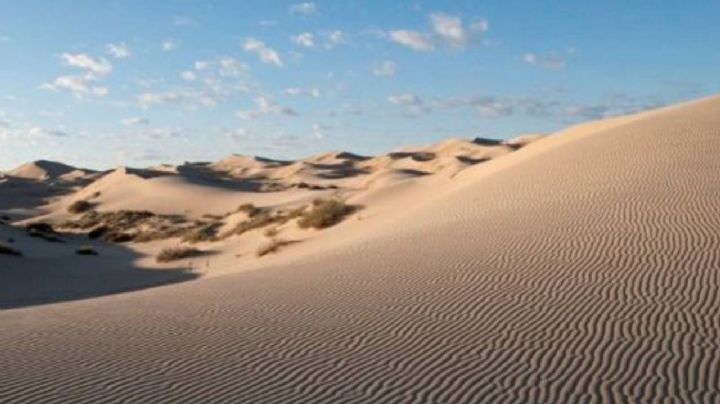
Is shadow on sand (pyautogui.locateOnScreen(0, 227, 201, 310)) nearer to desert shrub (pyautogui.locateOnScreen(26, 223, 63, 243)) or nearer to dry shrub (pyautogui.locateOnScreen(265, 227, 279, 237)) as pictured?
dry shrub (pyautogui.locateOnScreen(265, 227, 279, 237))

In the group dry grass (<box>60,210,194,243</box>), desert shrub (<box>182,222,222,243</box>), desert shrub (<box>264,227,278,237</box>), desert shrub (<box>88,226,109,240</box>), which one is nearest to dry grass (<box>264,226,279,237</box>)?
desert shrub (<box>264,227,278,237</box>)

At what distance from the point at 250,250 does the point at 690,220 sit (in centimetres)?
1673

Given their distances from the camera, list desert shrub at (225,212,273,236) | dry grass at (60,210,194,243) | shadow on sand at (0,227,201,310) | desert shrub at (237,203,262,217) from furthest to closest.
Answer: desert shrub at (237,203,262,217) → dry grass at (60,210,194,243) → desert shrub at (225,212,273,236) → shadow on sand at (0,227,201,310)

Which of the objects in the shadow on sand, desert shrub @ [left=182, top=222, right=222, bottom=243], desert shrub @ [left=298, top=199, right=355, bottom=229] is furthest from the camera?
desert shrub @ [left=182, top=222, right=222, bottom=243]

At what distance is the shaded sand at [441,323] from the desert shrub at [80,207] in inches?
1596

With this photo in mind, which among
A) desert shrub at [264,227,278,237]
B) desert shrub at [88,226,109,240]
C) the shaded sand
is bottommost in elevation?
the shaded sand

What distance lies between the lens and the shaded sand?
728 centimetres

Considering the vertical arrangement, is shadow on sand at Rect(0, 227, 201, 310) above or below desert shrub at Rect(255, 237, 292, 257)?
below

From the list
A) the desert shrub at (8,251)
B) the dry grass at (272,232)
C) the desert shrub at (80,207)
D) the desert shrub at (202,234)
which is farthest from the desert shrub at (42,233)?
the desert shrub at (80,207)

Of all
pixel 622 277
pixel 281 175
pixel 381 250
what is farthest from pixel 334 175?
pixel 622 277

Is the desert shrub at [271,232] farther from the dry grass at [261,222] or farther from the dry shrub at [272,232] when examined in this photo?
the dry grass at [261,222]

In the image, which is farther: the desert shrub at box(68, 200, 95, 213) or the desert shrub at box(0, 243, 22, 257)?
the desert shrub at box(68, 200, 95, 213)

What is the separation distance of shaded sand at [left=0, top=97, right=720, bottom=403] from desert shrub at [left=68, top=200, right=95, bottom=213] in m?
40.5

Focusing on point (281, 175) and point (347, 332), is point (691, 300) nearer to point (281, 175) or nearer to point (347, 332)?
point (347, 332)
